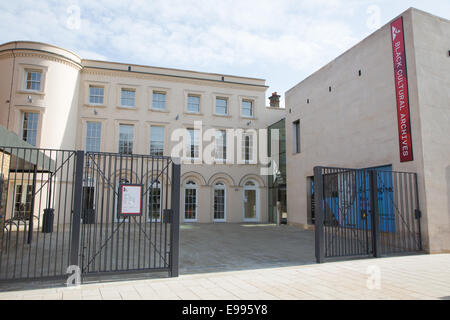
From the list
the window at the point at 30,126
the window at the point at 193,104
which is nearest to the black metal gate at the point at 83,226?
the window at the point at 30,126

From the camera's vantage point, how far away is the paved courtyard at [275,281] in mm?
5316

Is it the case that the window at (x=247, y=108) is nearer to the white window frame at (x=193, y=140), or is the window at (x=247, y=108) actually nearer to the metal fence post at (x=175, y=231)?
the white window frame at (x=193, y=140)

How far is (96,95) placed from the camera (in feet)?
64.8

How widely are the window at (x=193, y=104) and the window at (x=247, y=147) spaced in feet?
11.8

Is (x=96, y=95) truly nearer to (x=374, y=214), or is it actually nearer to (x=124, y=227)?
(x=124, y=227)

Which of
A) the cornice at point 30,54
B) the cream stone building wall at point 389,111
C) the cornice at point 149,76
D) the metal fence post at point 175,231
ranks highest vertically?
the cornice at point 30,54

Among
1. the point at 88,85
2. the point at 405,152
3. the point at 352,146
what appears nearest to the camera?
the point at 405,152

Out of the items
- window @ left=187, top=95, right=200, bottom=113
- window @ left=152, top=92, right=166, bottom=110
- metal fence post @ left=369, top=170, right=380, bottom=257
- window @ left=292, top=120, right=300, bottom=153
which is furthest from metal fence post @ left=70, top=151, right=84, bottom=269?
window @ left=187, top=95, right=200, bottom=113

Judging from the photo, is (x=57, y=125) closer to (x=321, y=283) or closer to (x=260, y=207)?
(x=260, y=207)

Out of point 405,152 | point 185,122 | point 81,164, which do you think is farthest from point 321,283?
point 185,122

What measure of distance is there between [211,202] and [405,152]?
1246cm

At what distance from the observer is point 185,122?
20594 millimetres

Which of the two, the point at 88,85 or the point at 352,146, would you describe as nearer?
the point at 352,146
